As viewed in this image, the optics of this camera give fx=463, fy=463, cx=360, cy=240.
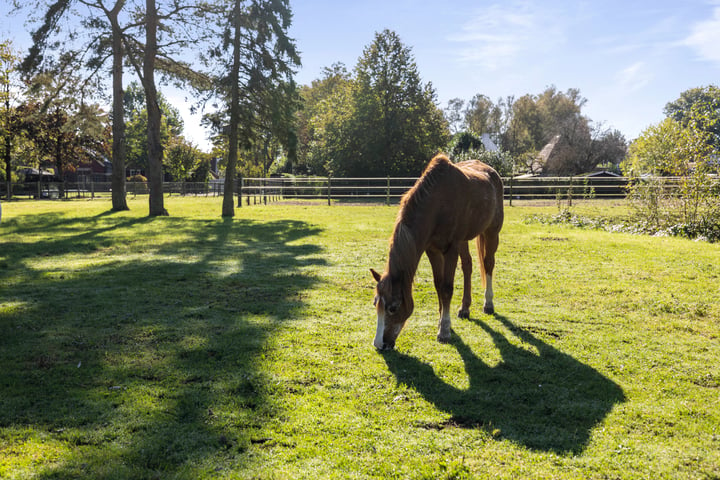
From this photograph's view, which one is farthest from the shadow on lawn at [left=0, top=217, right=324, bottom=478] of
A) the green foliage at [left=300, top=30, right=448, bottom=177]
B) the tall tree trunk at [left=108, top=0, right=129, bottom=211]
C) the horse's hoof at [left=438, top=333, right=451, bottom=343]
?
the green foliage at [left=300, top=30, right=448, bottom=177]

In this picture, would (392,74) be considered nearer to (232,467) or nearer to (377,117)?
(377,117)

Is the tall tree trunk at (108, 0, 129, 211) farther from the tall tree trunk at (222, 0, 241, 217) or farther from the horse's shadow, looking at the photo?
the horse's shadow

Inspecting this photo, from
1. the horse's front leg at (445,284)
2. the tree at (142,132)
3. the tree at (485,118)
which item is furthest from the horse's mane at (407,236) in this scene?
the tree at (485,118)

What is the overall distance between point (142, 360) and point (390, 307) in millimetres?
2153

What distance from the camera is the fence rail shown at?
24013 millimetres

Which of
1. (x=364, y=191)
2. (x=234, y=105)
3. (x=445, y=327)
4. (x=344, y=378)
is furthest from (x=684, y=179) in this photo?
(x=364, y=191)

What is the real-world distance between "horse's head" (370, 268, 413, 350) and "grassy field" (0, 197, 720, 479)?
0.67 feet

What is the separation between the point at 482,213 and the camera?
501 centimetres

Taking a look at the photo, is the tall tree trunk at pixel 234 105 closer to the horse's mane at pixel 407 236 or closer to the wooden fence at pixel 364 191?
the wooden fence at pixel 364 191

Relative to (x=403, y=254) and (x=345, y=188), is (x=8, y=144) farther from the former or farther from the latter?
(x=403, y=254)

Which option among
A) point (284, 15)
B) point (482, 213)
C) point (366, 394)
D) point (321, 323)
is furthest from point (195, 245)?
point (284, 15)

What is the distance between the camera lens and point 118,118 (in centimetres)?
1922

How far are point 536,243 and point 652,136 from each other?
4785 mm

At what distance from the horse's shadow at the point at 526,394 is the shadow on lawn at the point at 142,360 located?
47.7 inches
